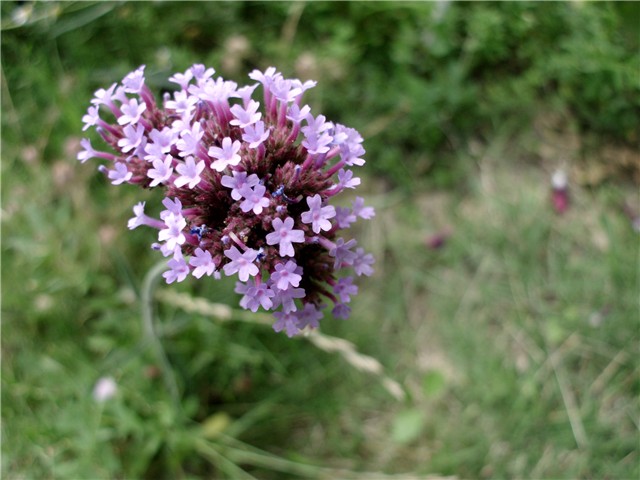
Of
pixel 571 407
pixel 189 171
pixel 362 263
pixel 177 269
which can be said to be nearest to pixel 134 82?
pixel 189 171

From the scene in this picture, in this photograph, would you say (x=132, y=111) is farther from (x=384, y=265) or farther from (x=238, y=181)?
(x=384, y=265)

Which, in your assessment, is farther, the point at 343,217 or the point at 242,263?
the point at 343,217

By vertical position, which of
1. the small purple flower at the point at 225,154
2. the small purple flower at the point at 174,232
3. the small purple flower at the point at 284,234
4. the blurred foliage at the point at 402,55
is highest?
the small purple flower at the point at 225,154

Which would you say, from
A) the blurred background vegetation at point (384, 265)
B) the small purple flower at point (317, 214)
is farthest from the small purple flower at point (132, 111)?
the blurred background vegetation at point (384, 265)

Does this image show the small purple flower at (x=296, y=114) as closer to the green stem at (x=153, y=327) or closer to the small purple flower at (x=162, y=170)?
the small purple flower at (x=162, y=170)

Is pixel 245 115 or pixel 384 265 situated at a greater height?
pixel 245 115

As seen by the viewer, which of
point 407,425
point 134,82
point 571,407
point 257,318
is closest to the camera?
point 134,82
